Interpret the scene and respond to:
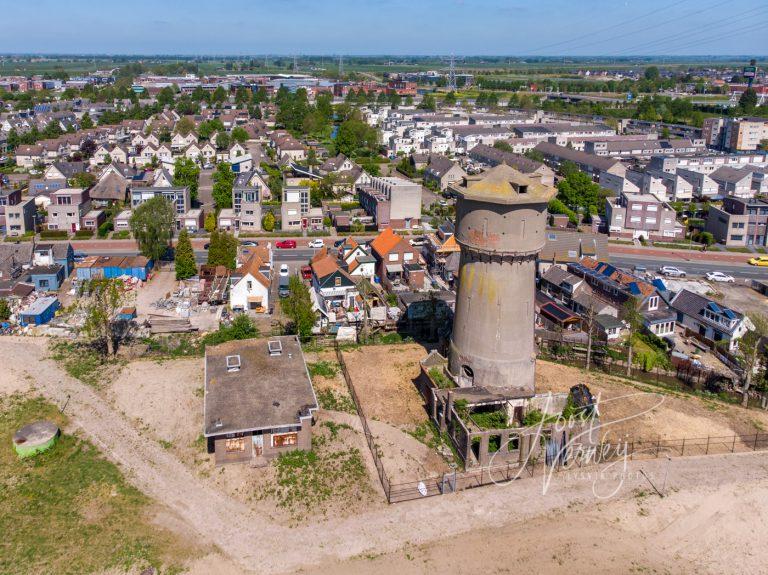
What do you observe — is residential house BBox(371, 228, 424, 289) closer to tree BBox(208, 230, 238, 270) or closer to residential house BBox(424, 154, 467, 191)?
tree BBox(208, 230, 238, 270)

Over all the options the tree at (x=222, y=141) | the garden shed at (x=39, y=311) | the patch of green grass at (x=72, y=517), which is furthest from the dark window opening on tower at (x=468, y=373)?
the tree at (x=222, y=141)

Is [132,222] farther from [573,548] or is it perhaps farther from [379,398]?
[573,548]

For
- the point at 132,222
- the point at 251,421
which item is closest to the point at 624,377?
the point at 251,421

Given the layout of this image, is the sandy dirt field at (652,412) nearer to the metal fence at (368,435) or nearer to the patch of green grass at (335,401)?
the metal fence at (368,435)

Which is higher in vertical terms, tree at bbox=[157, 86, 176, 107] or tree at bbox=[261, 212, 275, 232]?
tree at bbox=[157, 86, 176, 107]

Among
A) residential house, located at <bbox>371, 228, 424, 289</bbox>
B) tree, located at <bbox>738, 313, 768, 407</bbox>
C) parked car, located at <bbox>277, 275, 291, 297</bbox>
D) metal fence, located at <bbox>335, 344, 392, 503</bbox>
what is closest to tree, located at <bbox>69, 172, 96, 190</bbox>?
parked car, located at <bbox>277, 275, 291, 297</bbox>
